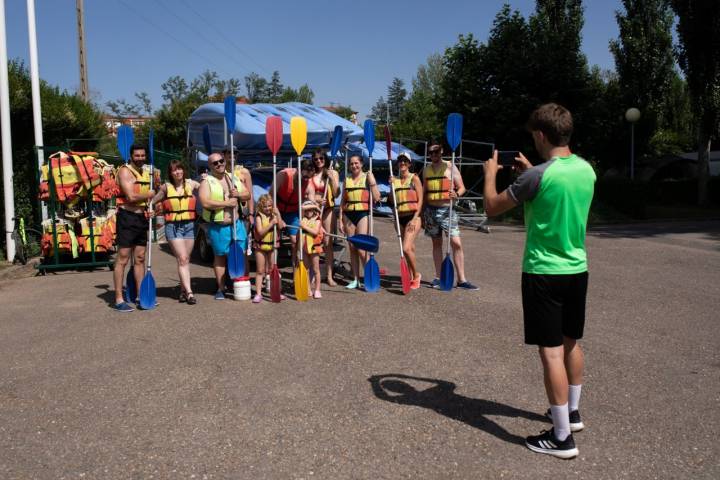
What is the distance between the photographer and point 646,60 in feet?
93.4

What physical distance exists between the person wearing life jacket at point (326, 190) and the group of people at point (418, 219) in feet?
0.05

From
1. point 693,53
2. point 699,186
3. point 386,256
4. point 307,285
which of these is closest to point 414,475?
point 307,285

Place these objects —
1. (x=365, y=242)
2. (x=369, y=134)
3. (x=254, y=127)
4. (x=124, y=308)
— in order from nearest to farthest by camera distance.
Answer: (x=124, y=308) → (x=365, y=242) → (x=369, y=134) → (x=254, y=127)

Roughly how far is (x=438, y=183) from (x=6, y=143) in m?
7.22

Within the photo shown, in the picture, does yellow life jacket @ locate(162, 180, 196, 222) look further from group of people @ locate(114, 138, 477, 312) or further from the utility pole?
the utility pole

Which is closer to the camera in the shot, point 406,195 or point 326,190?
point 406,195

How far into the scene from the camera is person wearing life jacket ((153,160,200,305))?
23.2 ft

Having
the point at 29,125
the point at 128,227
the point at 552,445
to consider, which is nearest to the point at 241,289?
the point at 128,227

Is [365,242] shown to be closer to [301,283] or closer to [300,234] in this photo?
[300,234]

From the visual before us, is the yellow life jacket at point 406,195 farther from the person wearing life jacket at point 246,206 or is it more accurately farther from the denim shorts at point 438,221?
the person wearing life jacket at point 246,206

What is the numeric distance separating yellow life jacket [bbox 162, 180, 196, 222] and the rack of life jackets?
2.95 meters

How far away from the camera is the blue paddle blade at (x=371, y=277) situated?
775 cm

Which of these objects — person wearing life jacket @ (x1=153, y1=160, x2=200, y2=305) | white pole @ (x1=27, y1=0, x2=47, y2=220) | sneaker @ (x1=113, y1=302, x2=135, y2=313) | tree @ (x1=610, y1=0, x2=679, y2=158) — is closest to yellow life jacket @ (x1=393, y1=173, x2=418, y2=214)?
person wearing life jacket @ (x1=153, y1=160, x2=200, y2=305)

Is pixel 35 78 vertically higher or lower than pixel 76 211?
higher
